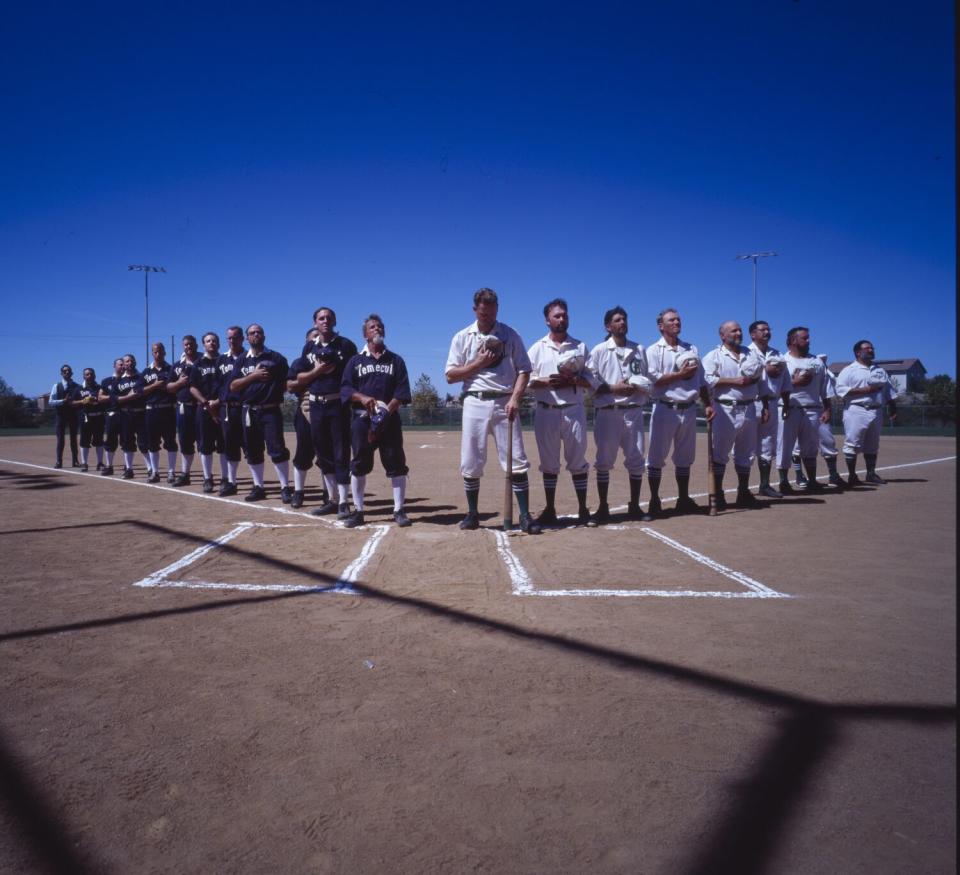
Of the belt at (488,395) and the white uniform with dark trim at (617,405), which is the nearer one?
the belt at (488,395)

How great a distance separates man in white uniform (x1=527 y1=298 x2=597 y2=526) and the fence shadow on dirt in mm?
3431

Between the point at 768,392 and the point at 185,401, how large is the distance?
8.76 meters

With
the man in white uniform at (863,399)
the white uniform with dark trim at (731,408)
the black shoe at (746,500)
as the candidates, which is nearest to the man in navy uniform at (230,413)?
the white uniform with dark trim at (731,408)

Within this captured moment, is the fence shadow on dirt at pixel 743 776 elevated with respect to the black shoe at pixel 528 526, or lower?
lower

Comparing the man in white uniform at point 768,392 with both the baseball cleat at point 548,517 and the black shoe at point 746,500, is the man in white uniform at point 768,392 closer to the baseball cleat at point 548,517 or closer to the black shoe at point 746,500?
the black shoe at point 746,500

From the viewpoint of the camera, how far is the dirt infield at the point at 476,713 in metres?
1.82

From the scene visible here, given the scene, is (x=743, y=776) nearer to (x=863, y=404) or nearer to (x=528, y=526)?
(x=528, y=526)

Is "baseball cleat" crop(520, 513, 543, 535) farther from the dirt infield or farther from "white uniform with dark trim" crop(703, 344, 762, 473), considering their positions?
"white uniform with dark trim" crop(703, 344, 762, 473)

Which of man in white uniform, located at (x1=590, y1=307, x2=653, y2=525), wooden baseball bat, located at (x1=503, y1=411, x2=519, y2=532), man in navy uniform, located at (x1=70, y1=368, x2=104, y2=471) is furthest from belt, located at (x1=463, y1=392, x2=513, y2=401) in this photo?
man in navy uniform, located at (x1=70, y1=368, x2=104, y2=471)

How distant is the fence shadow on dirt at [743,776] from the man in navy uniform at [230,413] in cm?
551

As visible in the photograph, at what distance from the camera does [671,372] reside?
7.35m

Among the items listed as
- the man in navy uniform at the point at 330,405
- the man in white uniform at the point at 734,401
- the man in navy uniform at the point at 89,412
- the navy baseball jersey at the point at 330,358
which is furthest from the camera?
the man in navy uniform at the point at 89,412

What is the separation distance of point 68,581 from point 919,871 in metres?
5.01

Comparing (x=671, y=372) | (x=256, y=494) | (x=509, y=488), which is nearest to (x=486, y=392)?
(x=509, y=488)
